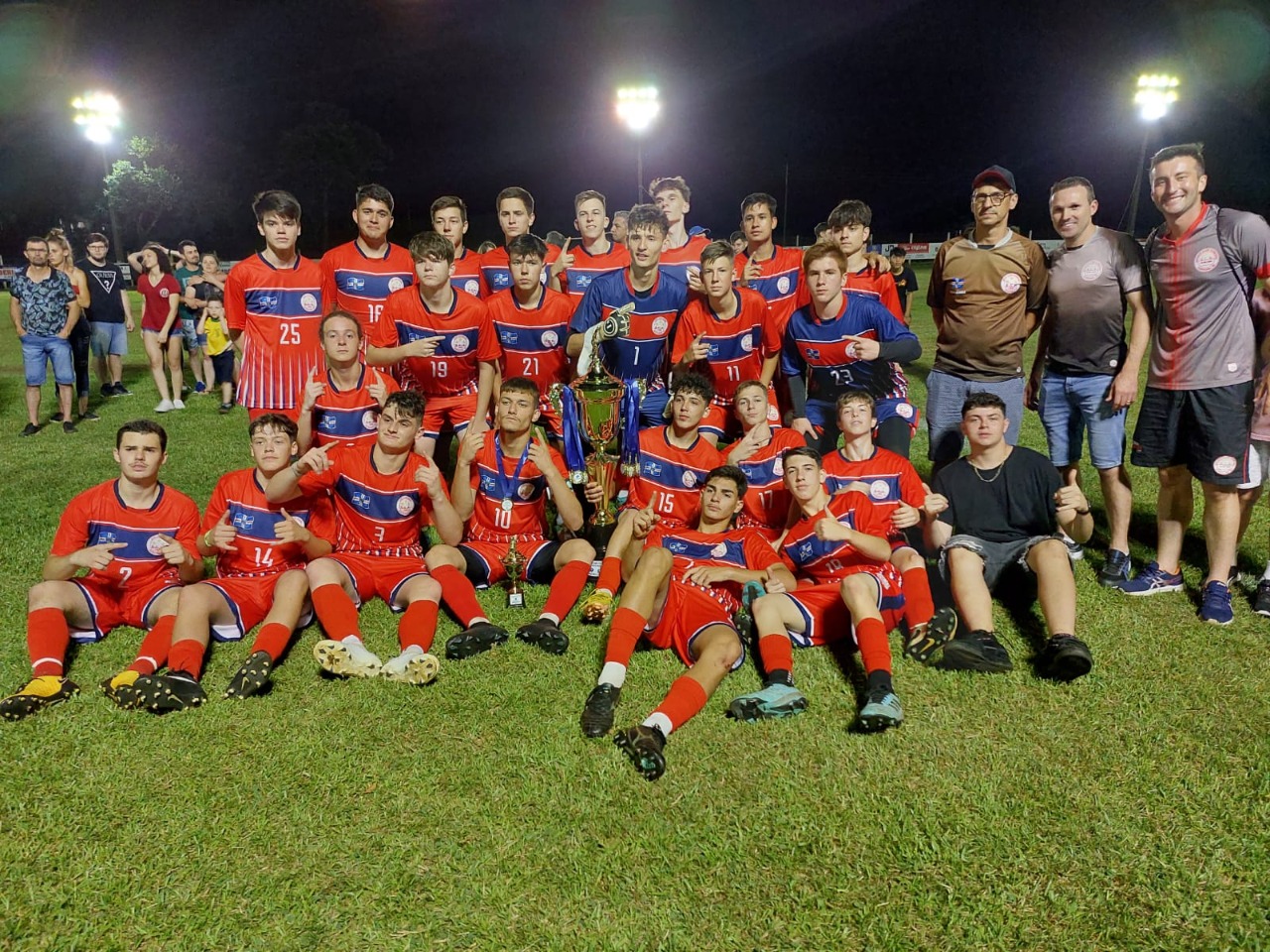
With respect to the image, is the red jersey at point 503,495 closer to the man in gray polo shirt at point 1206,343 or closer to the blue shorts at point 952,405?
the blue shorts at point 952,405

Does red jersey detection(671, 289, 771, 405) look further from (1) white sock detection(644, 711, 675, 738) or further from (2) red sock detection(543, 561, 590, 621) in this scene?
(1) white sock detection(644, 711, 675, 738)

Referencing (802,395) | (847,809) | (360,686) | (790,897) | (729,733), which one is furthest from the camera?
(802,395)

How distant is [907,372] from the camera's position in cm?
1199

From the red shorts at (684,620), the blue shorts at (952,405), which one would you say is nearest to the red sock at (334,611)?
the red shorts at (684,620)

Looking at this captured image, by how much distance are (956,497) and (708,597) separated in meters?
1.48

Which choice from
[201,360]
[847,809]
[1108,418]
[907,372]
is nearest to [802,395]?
[1108,418]

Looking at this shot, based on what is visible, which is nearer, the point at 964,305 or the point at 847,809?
the point at 847,809

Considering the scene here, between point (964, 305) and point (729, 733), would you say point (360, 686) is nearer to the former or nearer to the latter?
point (729, 733)

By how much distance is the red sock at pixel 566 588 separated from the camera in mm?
4137

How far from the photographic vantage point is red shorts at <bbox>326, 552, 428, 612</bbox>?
13.7 feet

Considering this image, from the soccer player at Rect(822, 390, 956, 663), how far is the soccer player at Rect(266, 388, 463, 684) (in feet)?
7.05

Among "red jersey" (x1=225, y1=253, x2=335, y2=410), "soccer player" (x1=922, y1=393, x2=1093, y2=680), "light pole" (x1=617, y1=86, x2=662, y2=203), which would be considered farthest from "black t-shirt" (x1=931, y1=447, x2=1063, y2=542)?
"light pole" (x1=617, y1=86, x2=662, y2=203)

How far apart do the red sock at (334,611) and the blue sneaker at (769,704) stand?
1880 millimetres

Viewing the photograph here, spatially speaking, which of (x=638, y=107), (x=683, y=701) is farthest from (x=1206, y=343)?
(x=638, y=107)
